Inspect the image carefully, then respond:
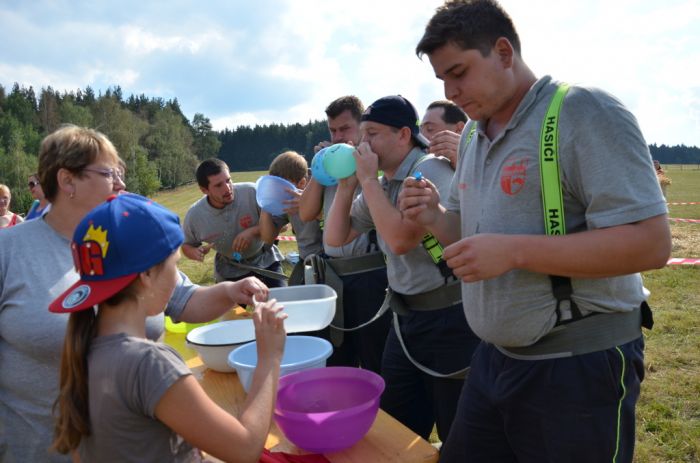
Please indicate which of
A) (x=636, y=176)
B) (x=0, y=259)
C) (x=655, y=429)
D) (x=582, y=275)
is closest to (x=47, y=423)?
(x=0, y=259)

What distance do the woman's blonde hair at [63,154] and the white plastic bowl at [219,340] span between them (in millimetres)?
927

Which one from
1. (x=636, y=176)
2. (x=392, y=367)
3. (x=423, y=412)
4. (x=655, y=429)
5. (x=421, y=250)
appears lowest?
(x=655, y=429)

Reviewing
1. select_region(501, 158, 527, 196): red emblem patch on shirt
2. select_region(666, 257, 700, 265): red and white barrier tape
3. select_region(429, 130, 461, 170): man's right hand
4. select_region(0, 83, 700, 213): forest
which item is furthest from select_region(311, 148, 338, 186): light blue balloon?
select_region(0, 83, 700, 213): forest

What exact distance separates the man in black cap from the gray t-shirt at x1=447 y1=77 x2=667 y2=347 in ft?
1.75

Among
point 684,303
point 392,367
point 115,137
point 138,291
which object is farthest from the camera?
point 115,137

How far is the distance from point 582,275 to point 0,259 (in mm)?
2048

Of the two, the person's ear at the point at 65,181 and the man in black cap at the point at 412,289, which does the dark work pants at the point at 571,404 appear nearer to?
the man in black cap at the point at 412,289

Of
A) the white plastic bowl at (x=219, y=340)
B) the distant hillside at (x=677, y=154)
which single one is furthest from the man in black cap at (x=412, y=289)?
the distant hillside at (x=677, y=154)

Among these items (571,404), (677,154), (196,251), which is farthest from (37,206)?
(677,154)

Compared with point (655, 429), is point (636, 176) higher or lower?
higher

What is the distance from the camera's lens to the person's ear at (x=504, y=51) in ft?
5.15

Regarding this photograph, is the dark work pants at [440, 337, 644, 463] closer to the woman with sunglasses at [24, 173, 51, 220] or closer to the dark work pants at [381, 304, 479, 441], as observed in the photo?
the dark work pants at [381, 304, 479, 441]

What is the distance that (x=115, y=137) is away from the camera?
168 ft

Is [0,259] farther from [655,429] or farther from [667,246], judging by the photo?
[655,429]
